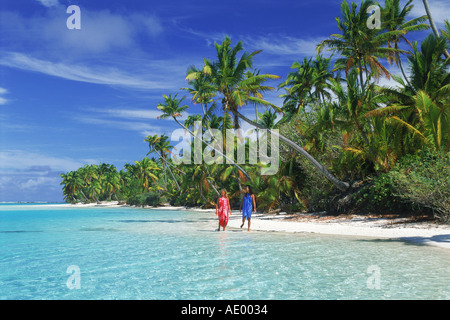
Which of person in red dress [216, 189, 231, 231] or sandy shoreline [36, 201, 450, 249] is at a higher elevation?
person in red dress [216, 189, 231, 231]

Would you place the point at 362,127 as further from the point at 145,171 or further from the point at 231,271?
the point at 145,171

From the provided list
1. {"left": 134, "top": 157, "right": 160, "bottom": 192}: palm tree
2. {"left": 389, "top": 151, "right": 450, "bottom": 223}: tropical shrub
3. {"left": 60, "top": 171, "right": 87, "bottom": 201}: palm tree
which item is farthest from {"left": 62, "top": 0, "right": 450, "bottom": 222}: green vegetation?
{"left": 60, "top": 171, "right": 87, "bottom": 201}: palm tree

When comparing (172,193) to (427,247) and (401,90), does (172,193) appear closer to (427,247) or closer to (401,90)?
(401,90)

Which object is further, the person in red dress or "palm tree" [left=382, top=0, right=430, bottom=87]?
"palm tree" [left=382, top=0, right=430, bottom=87]

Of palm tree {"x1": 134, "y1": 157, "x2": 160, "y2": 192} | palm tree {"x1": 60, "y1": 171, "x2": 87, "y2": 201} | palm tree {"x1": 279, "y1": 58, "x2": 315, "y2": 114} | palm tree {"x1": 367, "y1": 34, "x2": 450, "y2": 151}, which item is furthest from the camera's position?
palm tree {"x1": 60, "y1": 171, "x2": 87, "y2": 201}

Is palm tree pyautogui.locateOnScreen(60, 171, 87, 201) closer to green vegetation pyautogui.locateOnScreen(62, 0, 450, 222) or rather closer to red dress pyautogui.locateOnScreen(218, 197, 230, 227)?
green vegetation pyautogui.locateOnScreen(62, 0, 450, 222)

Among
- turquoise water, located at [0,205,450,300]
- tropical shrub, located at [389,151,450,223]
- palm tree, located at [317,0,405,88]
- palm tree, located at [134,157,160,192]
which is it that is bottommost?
turquoise water, located at [0,205,450,300]

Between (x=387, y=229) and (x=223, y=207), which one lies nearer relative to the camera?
(x=387, y=229)

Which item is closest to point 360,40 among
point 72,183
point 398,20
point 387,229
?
point 398,20

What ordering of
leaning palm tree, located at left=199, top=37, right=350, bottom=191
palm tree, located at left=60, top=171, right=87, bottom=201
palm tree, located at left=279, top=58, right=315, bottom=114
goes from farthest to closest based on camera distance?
palm tree, located at left=60, top=171, right=87, bottom=201 < palm tree, located at left=279, top=58, right=315, bottom=114 < leaning palm tree, located at left=199, top=37, right=350, bottom=191

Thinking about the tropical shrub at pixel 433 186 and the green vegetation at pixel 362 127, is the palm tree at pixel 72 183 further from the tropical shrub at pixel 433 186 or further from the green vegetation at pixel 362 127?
the tropical shrub at pixel 433 186

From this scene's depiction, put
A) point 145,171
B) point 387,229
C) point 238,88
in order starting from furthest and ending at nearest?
point 145,171, point 238,88, point 387,229

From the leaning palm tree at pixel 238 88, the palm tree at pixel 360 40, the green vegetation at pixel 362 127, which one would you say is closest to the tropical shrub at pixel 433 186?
the green vegetation at pixel 362 127

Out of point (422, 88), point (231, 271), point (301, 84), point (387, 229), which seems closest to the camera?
point (231, 271)
